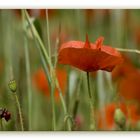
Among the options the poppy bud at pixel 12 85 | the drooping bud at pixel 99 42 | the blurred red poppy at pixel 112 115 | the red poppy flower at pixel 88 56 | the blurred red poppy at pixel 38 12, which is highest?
the blurred red poppy at pixel 38 12

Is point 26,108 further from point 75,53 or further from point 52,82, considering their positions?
point 75,53

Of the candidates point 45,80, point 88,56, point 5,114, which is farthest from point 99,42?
point 5,114

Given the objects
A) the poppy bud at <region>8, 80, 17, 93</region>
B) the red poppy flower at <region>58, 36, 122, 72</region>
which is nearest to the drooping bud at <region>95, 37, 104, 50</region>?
the red poppy flower at <region>58, 36, 122, 72</region>

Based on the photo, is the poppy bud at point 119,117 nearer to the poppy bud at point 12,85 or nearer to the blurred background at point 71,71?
the blurred background at point 71,71

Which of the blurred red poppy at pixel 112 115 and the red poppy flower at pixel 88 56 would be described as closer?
the red poppy flower at pixel 88 56

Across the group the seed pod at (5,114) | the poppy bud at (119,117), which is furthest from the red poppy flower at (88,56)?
the seed pod at (5,114)

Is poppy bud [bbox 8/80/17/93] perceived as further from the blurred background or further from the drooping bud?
the drooping bud

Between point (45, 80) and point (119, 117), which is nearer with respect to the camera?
point (119, 117)

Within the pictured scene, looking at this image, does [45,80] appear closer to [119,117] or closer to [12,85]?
[12,85]
